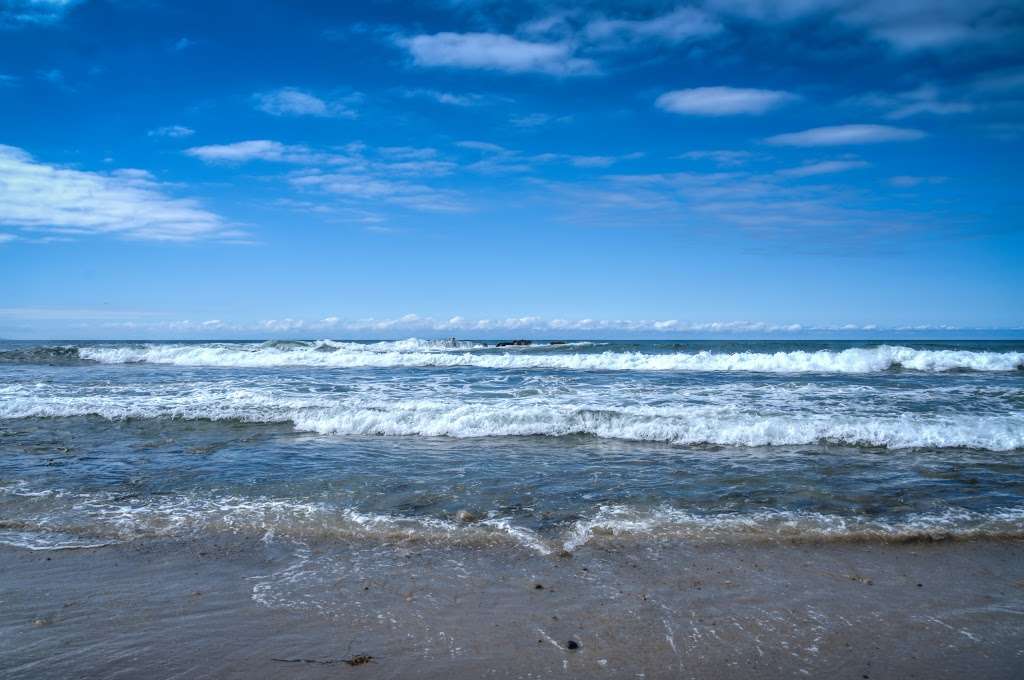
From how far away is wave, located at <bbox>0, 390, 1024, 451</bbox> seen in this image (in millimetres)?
9617

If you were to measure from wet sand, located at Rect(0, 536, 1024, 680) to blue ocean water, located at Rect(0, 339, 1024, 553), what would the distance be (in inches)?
19.0

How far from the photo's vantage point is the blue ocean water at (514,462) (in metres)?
5.70

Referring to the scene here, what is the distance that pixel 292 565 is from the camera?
4.77m

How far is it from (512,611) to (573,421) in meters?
Result: 7.04

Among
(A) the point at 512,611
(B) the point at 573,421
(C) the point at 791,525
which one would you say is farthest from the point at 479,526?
(B) the point at 573,421

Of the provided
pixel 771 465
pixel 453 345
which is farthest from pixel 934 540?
pixel 453 345

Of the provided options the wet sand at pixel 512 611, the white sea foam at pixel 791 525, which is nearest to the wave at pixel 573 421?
the white sea foam at pixel 791 525

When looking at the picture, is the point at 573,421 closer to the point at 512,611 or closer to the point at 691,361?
the point at 512,611

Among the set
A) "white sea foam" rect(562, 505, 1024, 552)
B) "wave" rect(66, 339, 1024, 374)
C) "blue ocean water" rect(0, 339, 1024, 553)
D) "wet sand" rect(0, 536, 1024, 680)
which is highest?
"wave" rect(66, 339, 1024, 374)

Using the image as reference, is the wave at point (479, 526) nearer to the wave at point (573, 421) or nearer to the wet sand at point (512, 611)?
the wet sand at point (512, 611)

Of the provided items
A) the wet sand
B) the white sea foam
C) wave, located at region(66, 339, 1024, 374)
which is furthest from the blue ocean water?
wave, located at region(66, 339, 1024, 374)

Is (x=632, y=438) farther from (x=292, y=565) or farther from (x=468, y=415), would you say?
(x=292, y=565)

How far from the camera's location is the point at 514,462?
824 centimetres

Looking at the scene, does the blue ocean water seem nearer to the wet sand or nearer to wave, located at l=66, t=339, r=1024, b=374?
the wet sand
